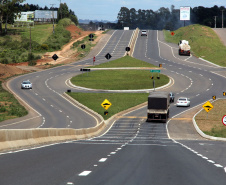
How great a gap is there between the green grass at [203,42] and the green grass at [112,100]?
141ft

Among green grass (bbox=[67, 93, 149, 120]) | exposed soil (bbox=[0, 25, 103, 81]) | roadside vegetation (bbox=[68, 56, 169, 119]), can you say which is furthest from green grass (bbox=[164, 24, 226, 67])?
green grass (bbox=[67, 93, 149, 120])

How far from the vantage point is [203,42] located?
136500 mm

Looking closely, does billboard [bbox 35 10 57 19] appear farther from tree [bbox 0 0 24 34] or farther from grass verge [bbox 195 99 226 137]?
grass verge [bbox 195 99 226 137]

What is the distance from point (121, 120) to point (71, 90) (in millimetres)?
28453

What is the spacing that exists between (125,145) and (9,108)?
1623 inches

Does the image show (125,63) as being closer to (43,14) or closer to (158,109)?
(158,109)

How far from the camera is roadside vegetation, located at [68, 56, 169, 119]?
69.4m

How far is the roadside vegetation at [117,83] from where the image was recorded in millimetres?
69375

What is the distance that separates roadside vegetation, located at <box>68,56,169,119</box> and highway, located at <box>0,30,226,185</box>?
2.75 meters

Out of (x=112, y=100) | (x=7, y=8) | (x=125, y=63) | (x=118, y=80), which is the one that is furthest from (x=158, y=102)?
(x=7, y=8)

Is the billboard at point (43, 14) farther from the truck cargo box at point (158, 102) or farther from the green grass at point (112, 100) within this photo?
the truck cargo box at point (158, 102)

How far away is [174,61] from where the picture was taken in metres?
118

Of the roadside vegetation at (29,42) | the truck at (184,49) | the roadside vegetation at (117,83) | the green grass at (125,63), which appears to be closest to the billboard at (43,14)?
the roadside vegetation at (29,42)

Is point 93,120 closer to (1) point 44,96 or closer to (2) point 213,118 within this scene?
(2) point 213,118
